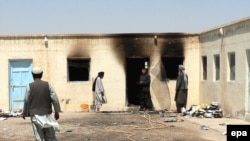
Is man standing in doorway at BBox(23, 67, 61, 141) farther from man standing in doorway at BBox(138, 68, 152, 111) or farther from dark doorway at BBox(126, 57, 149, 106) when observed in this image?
dark doorway at BBox(126, 57, 149, 106)

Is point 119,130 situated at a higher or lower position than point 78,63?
lower

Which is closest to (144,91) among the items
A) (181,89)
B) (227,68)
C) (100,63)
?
(181,89)

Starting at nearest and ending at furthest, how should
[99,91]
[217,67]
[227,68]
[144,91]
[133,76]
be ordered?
[227,68], [217,67], [99,91], [144,91], [133,76]

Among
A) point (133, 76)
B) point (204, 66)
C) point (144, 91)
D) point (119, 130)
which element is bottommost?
point (119, 130)

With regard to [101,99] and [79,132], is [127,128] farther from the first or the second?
[101,99]

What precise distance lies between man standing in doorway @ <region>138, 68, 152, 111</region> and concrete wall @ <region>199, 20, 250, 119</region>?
2391 millimetres

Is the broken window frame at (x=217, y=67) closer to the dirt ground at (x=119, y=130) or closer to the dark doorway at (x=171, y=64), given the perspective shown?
the dark doorway at (x=171, y=64)

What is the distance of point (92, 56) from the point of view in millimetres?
20422

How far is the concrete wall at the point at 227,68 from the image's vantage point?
14953 millimetres

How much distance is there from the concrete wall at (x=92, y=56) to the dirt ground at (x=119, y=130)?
4186 mm

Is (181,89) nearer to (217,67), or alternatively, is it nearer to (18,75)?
(217,67)

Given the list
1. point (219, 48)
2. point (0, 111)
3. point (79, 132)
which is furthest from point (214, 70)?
point (0, 111)

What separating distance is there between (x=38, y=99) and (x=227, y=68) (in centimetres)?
959

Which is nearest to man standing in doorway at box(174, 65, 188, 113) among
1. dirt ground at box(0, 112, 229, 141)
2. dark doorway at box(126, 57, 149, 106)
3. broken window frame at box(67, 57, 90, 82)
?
dark doorway at box(126, 57, 149, 106)
